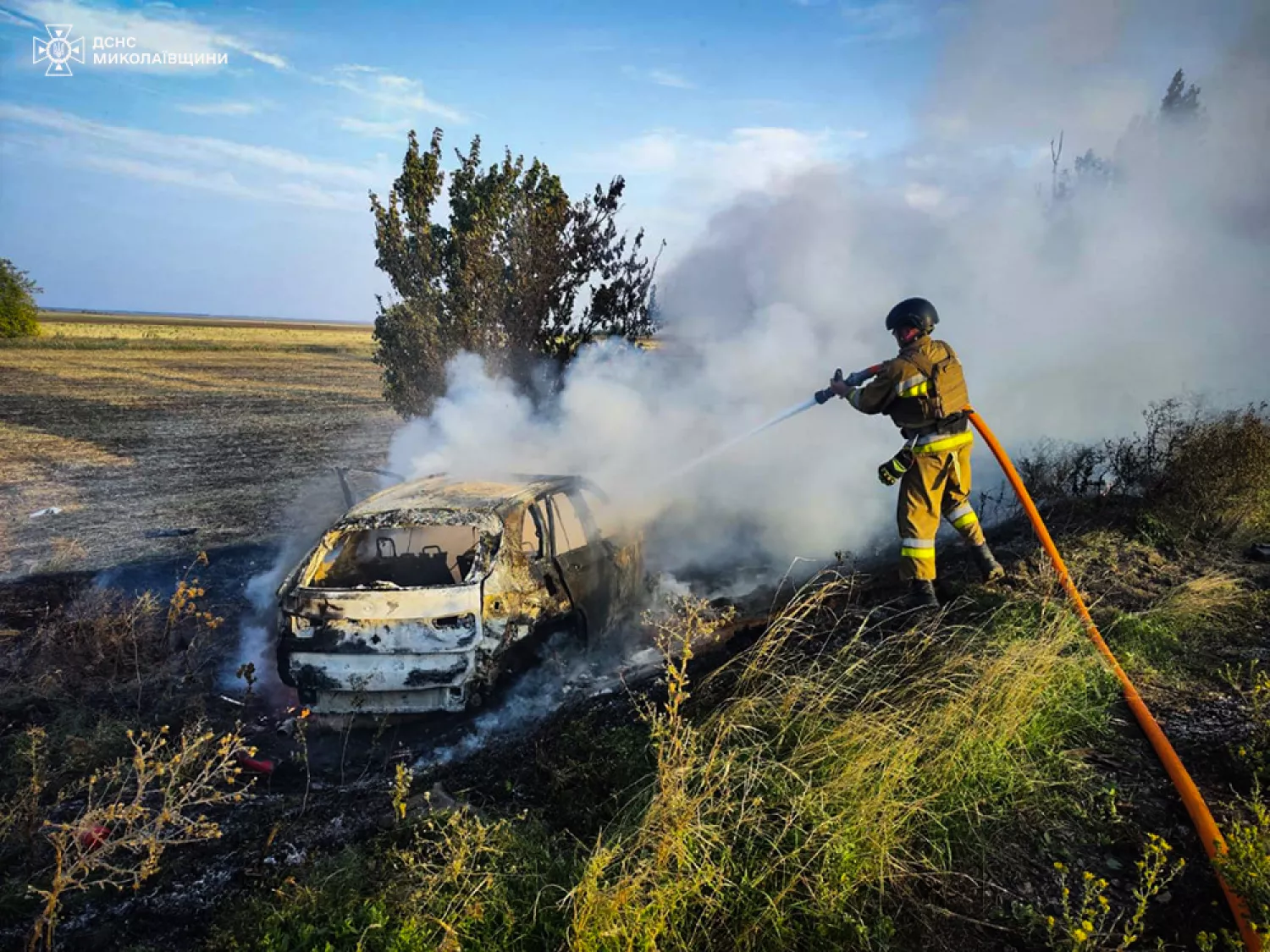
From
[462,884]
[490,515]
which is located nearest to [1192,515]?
[490,515]

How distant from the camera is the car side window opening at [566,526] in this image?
557 cm

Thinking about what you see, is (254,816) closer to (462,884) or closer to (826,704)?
(462,884)

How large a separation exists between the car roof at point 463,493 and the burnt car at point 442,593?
15 millimetres

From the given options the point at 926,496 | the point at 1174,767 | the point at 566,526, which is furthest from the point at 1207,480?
the point at 566,526

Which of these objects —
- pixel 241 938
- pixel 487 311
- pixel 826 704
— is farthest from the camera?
pixel 487 311

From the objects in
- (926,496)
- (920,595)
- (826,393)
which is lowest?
(920,595)

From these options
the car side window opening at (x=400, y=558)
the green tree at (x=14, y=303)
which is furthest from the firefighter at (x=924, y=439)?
the green tree at (x=14, y=303)

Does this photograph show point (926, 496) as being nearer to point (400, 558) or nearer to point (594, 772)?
point (594, 772)

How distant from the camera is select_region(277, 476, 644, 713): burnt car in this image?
14.8ft

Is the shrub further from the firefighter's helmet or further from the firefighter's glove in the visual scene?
the firefighter's helmet

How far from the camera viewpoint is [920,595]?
480cm

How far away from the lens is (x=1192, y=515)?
5.91m

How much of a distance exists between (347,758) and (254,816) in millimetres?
778

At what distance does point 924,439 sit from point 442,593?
3386 millimetres
